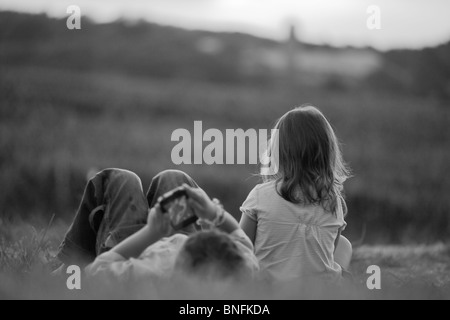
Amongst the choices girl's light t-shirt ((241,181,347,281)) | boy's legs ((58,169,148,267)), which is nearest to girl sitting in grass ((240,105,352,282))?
girl's light t-shirt ((241,181,347,281))

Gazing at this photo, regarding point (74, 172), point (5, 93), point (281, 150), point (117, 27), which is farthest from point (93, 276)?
point (117, 27)

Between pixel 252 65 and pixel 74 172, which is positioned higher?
pixel 252 65

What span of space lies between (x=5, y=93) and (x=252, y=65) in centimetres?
500

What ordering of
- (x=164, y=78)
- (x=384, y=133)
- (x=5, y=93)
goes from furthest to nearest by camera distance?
1. (x=164, y=78)
2. (x=5, y=93)
3. (x=384, y=133)

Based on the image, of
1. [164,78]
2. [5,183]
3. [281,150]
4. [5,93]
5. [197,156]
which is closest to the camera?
[281,150]

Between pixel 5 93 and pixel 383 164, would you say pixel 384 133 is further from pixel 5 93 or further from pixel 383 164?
pixel 5 93

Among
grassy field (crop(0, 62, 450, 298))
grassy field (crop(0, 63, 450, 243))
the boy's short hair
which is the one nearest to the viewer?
the boy's short hair

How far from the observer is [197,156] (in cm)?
970

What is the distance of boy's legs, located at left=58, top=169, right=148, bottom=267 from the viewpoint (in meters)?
2.60

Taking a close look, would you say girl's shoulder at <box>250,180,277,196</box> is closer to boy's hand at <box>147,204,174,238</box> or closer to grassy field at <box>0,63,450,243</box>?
boy's hand at <box>147,204,174,238</box>

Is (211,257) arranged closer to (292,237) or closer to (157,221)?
(157,221)

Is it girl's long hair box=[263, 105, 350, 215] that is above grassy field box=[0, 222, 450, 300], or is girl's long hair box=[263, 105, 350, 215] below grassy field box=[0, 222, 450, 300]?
above

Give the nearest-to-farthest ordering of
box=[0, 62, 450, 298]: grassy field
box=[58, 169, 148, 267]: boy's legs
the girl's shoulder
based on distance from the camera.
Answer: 1. box=[58, 169, 148, 267]: boy's legs
2. the girl's shoulder
3. box=[0, 62, 450, 298]: grassy field

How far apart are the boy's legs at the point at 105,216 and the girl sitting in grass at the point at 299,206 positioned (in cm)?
43
